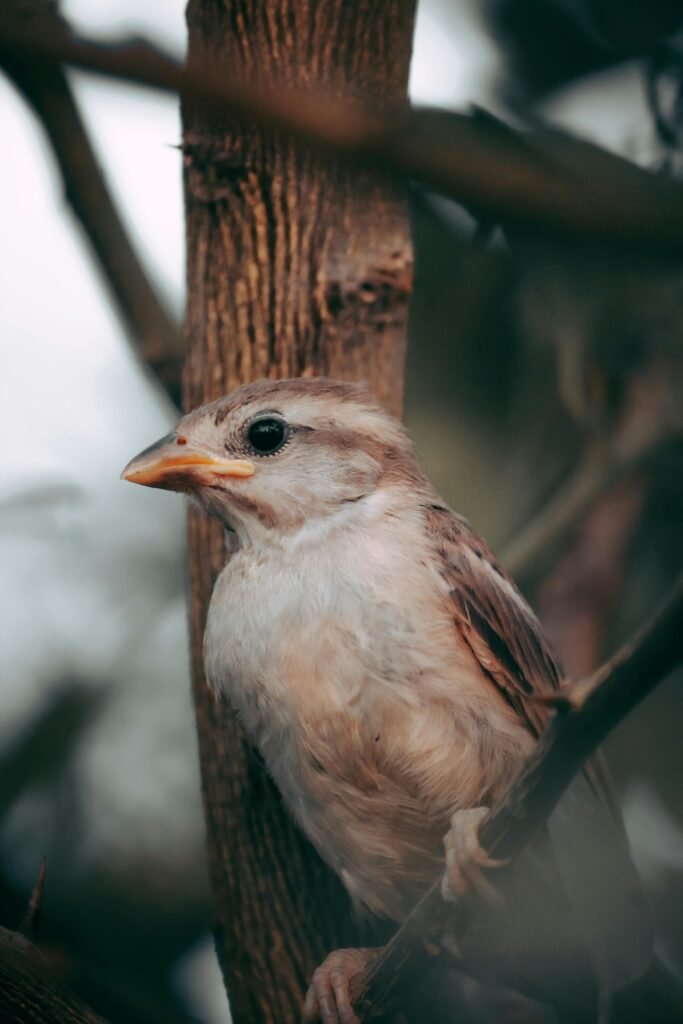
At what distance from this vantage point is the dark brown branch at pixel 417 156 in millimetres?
1876

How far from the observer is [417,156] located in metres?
1.97

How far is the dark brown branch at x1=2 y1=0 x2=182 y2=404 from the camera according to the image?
3793mm

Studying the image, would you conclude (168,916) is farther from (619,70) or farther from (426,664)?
(619,70)

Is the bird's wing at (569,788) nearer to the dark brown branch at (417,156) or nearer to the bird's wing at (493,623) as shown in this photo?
the bird's wing at (493,623)

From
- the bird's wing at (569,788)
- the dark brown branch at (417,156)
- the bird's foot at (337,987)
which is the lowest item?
the bird's foot at (337,987)

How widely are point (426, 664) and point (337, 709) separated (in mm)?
252

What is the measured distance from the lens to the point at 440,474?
413cm

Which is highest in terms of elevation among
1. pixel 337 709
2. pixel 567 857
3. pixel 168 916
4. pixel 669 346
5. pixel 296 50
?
pixel 296 50

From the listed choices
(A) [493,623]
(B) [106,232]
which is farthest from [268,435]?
(B) [106,232]

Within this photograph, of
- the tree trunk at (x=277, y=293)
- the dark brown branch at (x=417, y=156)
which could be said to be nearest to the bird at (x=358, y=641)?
the tree trunk at (x=277, y=293)

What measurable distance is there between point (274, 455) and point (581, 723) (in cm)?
158

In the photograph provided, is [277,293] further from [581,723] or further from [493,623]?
[581,723]

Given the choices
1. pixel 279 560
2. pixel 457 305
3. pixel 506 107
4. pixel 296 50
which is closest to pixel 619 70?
pixel 506 107

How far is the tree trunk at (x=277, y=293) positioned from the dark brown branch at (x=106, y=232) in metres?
0.49
